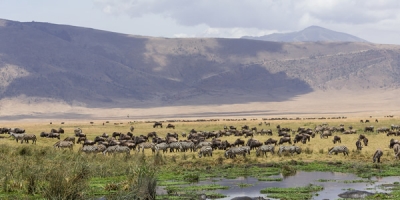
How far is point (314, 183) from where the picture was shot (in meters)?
28.8

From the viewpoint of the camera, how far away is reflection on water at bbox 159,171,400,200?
25936 millimetres

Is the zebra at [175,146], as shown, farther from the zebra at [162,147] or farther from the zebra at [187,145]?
the zebra at [162,147]

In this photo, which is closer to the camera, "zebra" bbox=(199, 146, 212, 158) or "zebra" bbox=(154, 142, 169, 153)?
"zebra" bbox=(199, 146, 212, 158)

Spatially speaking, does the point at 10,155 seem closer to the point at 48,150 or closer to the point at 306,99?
the point at 48,150

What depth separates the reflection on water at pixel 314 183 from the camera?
25.9 meters

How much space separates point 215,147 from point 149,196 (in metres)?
24.9

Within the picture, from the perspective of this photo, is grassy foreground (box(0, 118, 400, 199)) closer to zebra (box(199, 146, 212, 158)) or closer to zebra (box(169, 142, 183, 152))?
zebra (box(199, 146, 212, 158))

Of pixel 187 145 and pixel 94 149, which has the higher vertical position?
pixel 187 145

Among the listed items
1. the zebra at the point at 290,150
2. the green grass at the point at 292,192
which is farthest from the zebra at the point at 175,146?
the green grass at the point at 292,192

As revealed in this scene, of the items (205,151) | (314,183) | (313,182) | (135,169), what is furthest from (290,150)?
(135,169)

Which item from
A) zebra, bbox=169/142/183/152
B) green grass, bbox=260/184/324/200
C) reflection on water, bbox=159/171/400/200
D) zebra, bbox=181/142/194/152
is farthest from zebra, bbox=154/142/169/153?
green grass, bbox=260/184/324/200

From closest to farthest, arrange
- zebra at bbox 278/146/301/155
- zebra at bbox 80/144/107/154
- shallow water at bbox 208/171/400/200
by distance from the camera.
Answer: shallow water at bbox 208/171/400/200 → zebra at bbox 278/146/301/155 → zebra at bbox 80/144/107/154

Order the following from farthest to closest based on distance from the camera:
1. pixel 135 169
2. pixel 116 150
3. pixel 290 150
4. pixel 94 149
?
1. pixel 94 149
2. pixel 116 150
3. pixel 290 150
4. pixel 135 169

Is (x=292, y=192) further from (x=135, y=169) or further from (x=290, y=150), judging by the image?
(x=290, y=150)
